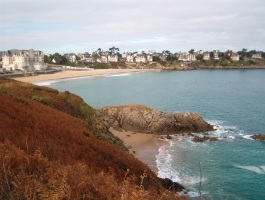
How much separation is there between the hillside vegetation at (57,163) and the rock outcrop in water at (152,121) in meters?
14.6

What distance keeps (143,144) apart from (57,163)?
23746mm

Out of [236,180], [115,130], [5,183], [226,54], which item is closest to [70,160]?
[5,183]

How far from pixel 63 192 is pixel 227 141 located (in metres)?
29.2

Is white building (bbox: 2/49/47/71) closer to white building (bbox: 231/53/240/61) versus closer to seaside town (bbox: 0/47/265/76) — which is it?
seaside town (bbox: 0/47/265/76)

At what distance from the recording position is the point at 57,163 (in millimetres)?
8625

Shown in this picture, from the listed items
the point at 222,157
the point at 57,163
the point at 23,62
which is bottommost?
the point at 222,157

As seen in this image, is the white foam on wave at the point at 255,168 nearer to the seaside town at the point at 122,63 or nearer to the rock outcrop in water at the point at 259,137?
the rock outcrop in water at the point at 259,137

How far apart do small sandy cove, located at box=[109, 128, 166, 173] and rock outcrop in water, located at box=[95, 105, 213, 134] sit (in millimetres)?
1434

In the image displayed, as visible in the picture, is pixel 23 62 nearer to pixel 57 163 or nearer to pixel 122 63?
pixel 122 63

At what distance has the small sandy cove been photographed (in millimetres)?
27069

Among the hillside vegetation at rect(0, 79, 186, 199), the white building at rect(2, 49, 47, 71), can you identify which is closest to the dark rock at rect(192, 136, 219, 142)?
the hillside vegetation at rect(0, 79, 186, 199)

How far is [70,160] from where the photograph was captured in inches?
409

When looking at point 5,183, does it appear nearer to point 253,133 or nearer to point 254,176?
point 254,176

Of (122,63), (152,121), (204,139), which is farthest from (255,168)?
(122,63)
